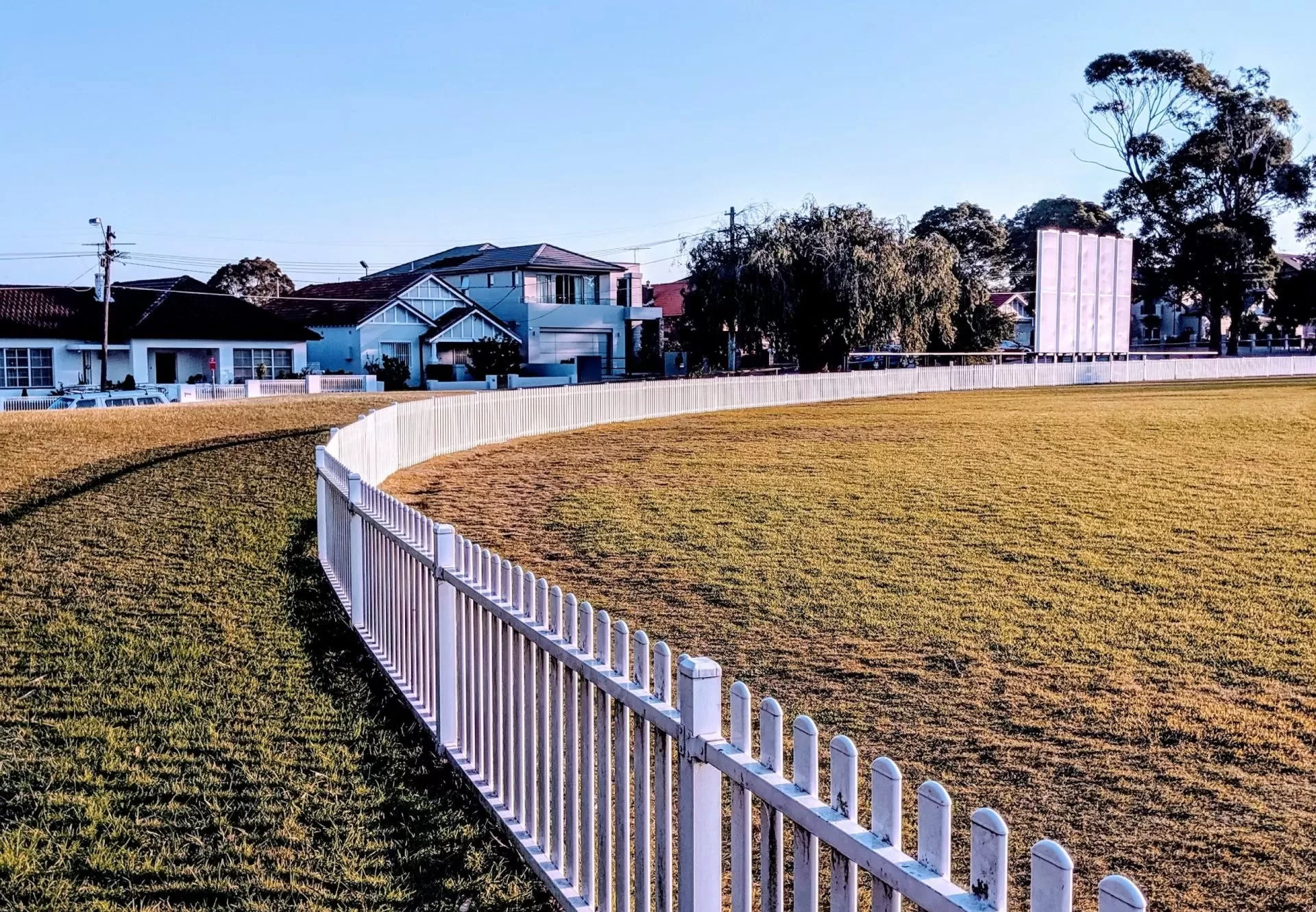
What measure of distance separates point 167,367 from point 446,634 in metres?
55.0

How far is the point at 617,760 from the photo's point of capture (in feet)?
13.5

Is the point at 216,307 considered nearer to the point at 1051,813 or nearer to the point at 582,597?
the point at 582,597

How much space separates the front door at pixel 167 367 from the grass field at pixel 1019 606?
1552 inches

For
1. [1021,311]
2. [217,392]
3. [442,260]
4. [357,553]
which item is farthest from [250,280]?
[357,553]

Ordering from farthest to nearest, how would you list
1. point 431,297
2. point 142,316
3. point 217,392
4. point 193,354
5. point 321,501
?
point 431,297
point 193,354
point 142,316
point 217,392
point 321,501

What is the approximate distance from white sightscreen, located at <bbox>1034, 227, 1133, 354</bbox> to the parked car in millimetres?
32928

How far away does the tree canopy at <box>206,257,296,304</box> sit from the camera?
76750mm

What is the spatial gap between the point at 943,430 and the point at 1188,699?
1923 cm

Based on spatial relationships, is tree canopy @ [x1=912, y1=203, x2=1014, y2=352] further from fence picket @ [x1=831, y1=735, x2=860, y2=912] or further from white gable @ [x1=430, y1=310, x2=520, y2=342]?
fence picket @ [x1=831, y1=735, x2=860, y2=912]

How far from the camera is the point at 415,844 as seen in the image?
498 centimetres

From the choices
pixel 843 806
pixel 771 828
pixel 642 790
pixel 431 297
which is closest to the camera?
pixel 843 806

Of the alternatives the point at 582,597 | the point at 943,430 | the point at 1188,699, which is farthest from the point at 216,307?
the point at 1188,699

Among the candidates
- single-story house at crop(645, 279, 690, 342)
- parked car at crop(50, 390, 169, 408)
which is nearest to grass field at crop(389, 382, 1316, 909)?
parked car at crop(50, 390, 169, 408)

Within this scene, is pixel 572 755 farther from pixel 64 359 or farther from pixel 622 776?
pixel 64 359
